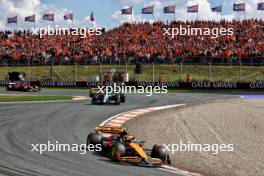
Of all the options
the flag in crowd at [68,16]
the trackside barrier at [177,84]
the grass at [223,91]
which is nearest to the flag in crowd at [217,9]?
the flag in crowd at [68,16]

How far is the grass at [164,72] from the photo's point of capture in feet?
133

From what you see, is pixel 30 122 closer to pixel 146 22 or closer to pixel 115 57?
pixel 115 57

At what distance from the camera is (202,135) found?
14.6m

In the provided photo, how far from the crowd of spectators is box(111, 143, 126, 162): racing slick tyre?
32459 mm

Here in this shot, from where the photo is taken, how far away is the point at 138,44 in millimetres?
46406

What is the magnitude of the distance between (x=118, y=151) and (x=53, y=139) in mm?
3577

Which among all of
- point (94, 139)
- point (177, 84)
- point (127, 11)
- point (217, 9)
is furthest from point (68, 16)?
point (94, 139)

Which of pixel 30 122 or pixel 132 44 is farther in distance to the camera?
pixel 132 44

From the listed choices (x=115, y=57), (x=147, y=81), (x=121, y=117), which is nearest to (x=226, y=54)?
(x=147, y=81)

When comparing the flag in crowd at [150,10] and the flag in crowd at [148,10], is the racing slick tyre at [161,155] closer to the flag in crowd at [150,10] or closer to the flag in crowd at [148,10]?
the flag in crowd at [150,10]

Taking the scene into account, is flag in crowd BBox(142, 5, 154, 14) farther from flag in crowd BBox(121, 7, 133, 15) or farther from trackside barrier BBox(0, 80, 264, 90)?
trackside barrier BBox(0, 80, 264, 90)

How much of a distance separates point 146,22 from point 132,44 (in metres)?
5.44

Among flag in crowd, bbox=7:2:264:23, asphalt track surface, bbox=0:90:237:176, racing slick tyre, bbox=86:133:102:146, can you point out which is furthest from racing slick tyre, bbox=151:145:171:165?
flag in crowd, bbox=7:2:264:23

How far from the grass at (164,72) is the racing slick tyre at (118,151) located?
94.6 feet
